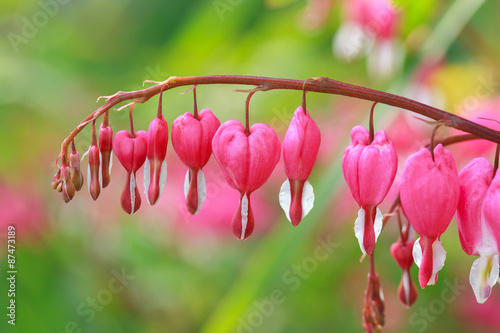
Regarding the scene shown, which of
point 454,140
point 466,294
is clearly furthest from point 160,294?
point 454,140

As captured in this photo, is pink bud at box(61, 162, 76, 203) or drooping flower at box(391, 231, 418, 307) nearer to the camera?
pink bud at box(61, 162, 76, 203)

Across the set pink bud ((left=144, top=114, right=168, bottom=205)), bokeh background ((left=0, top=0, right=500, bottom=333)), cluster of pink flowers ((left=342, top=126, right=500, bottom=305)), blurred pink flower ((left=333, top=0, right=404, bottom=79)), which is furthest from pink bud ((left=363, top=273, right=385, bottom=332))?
blurred pink flower ((left=333, top=0, right=404, bottom=79))

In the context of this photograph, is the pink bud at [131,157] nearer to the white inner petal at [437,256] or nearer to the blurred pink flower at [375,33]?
the white inner petal at [437,256]

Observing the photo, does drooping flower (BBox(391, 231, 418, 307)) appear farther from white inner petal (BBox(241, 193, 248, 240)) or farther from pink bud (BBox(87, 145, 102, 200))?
pink bud (BBox(87, 145, 102, 200))

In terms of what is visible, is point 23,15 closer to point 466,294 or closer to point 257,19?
point 257,19

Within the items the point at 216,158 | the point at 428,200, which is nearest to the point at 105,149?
the point at 216,158

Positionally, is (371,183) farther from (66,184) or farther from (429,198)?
(66,184)

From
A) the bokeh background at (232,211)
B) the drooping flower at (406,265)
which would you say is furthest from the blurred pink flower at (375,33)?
the drooping flower at (406,265)
